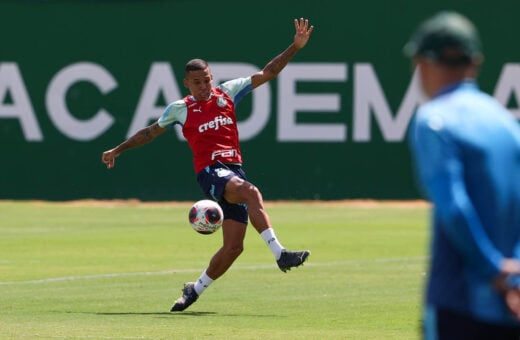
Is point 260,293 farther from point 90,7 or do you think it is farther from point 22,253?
point 90,7

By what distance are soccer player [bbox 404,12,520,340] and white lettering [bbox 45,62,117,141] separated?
957 inches

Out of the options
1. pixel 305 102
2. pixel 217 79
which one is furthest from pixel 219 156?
pixel 305 102

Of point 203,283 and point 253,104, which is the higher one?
point 203,283

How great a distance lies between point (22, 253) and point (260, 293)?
18.4 ft

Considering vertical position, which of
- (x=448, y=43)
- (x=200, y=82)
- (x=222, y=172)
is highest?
(x=448, y=43)

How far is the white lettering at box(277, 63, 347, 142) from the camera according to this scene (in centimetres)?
2914

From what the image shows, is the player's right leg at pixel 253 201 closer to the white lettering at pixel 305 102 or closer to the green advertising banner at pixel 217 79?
the green advertising banner at pixel 217 79

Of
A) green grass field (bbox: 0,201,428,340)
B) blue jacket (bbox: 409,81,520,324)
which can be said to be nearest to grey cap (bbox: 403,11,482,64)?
blue jacket (bbox: 409,81,520,324)

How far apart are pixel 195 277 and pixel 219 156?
297 cm

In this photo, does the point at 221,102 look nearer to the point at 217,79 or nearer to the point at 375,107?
the point at 217,79

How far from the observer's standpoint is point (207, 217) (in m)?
13.3

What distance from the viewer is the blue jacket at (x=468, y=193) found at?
5043 millimetres

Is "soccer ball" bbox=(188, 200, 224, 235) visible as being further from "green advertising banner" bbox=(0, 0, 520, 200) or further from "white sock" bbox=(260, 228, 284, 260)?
"green advertising banner" bbox=(0, 0, 520, 200)

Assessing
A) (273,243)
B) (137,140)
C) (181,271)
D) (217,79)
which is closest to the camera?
(273,243)
